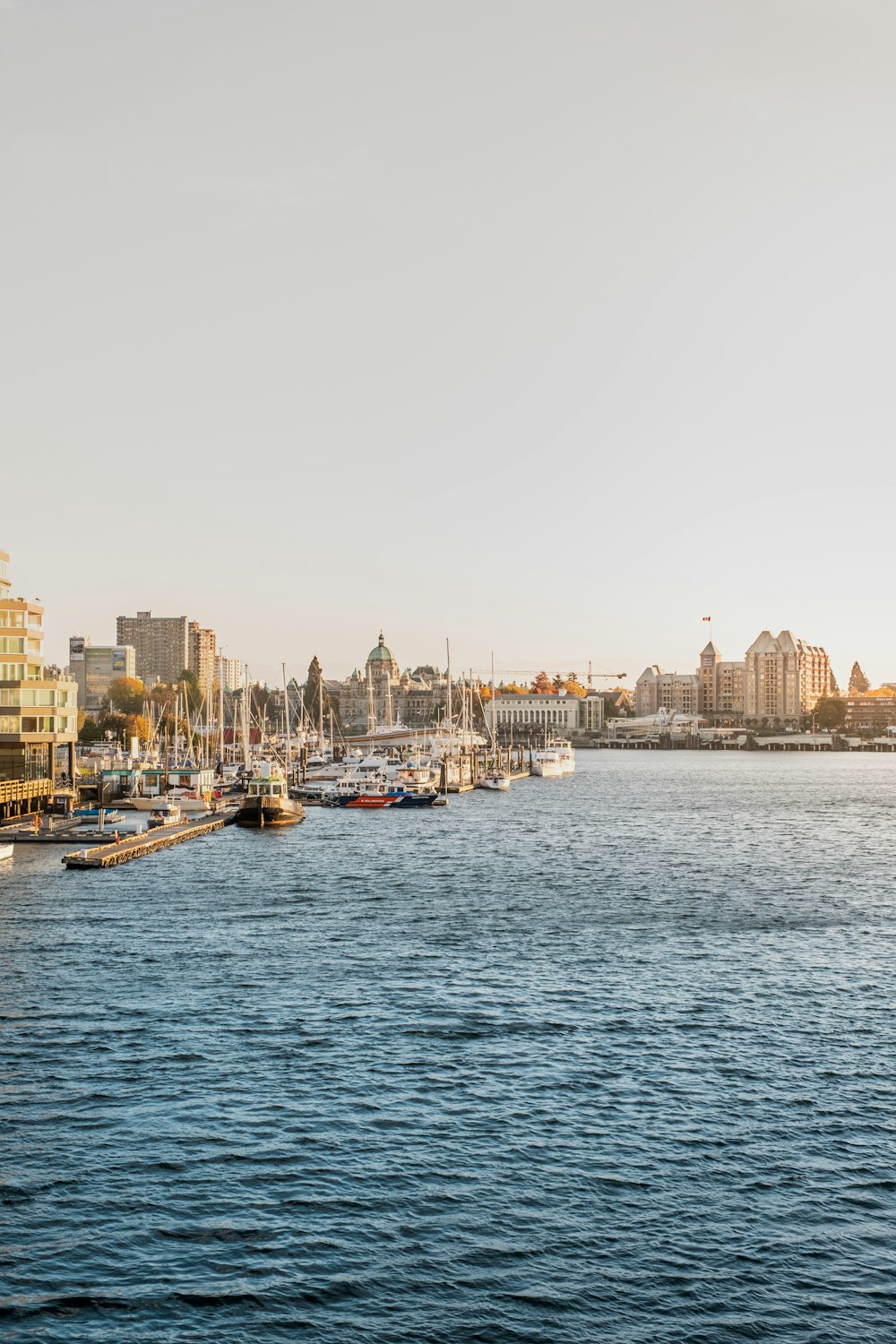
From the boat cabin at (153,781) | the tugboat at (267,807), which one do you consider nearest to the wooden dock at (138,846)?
the tugboat at (267,807)

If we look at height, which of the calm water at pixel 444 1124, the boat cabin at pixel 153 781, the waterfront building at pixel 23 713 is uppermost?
the waterfront building at pixel 23 713

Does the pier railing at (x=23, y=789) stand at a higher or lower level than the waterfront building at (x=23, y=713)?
lower

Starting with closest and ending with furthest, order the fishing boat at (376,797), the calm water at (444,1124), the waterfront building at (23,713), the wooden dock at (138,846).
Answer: the calm water at (444,1124) → the wooden dock at (138,846) → the waterfront building at (23,713) → the fishing boat at (376,797)

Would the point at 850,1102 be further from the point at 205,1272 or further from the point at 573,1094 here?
the point at 205,1272

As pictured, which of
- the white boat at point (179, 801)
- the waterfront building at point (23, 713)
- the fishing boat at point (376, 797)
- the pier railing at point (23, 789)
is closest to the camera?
the pier railing at point (23, 789)

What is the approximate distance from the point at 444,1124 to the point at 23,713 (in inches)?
2955

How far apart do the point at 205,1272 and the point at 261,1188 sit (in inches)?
147

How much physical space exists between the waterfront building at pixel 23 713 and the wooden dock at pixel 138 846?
36.2ft

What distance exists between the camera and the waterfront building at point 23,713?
9794 cm

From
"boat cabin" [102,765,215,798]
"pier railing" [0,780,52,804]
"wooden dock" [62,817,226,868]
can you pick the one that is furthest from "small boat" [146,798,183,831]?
"boat cabin" [102,765,215,798]

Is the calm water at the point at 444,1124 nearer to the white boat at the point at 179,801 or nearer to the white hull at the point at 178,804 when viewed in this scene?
the white hull at the point at 178,804

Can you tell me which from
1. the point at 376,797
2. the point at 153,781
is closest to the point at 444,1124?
the point at 153,781

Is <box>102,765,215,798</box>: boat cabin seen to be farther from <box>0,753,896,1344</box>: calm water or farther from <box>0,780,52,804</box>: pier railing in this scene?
<box>0,753,896,1344</box>: calm water

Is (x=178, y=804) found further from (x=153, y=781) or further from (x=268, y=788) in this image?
(x=268, y=788)
